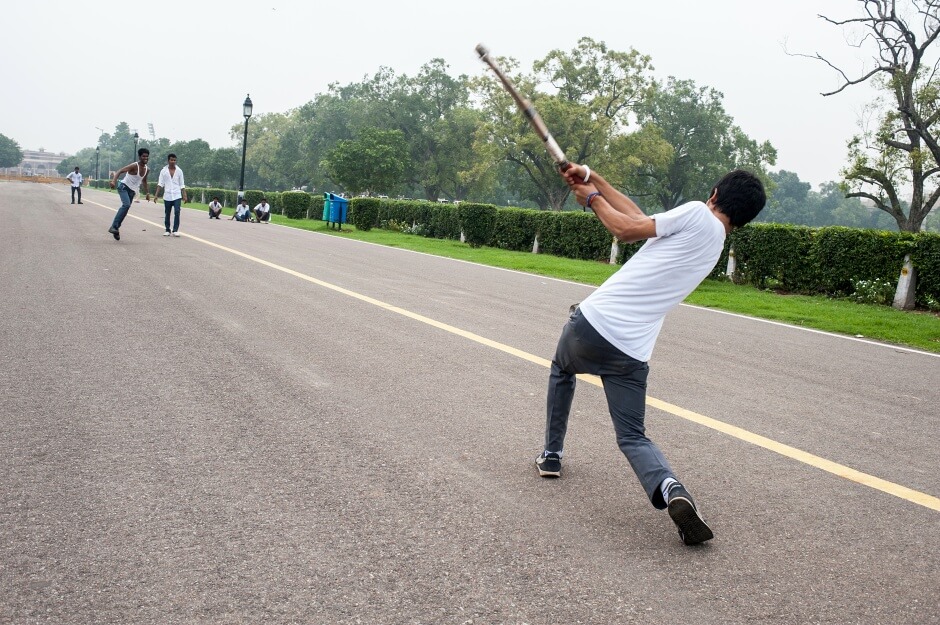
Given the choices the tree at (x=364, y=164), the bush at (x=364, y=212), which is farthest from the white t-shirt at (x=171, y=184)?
the tree at (x=364, y=164)

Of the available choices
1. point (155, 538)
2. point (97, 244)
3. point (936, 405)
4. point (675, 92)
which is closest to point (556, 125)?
point (675, 92)

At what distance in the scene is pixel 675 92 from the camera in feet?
262

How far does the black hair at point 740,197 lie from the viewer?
3.68 meters

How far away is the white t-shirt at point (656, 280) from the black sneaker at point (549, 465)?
0.75 metres

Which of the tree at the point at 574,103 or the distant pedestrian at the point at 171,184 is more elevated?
the tree at the point at 574,103

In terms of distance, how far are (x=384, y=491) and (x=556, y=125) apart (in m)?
58.6

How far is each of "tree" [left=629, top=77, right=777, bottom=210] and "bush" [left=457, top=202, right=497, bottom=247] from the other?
5232 cm

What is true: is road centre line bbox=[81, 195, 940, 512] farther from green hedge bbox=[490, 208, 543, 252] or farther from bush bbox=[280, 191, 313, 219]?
bush bbox=[280, 191, 313, 219]

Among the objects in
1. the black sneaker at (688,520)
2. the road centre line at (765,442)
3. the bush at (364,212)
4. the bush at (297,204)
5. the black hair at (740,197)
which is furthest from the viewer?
the bush at (297,204)

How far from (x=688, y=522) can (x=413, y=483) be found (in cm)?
130

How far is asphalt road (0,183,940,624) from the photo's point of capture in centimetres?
279

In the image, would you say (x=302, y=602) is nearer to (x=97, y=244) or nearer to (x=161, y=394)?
(x=161, y=394)

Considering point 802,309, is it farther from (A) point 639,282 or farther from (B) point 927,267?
(A) point 639,282

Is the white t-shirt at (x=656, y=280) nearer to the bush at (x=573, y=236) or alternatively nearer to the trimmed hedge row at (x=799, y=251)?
the trimmed hedge row at (x=799, y=251)
